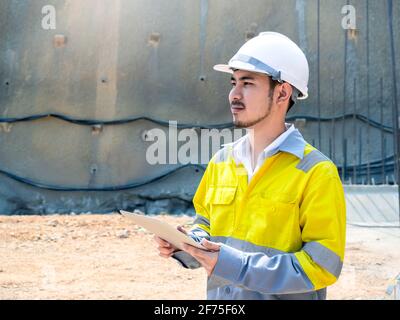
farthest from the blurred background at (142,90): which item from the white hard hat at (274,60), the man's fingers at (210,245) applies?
the man's fingers at (210,245)

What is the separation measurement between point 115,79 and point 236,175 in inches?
339

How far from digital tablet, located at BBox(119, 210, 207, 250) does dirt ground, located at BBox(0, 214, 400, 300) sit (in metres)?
3.00

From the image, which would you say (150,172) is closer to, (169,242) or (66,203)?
(66,203)

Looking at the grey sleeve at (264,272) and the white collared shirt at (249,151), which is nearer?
the grey sleeve at (264,272)

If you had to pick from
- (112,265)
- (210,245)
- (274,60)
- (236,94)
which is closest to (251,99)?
(236,94)

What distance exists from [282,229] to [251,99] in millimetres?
467

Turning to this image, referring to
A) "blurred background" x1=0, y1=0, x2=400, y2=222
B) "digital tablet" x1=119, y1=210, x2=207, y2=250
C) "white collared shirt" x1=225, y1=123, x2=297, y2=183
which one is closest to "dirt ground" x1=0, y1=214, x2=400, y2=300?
"blurred background" x1=0, y1=0, x2=400, y2=222

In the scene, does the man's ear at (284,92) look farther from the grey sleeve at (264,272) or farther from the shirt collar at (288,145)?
the grey sleeve at (264,272)

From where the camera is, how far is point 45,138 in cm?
1052

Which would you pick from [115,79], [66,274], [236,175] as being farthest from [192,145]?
[236,175]

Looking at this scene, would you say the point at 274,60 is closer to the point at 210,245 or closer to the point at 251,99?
the point at 251,99

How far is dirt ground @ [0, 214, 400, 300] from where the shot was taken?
510 cm

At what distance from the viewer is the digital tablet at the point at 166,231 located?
77.0 inches

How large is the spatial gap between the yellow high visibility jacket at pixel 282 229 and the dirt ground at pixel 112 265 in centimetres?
293
